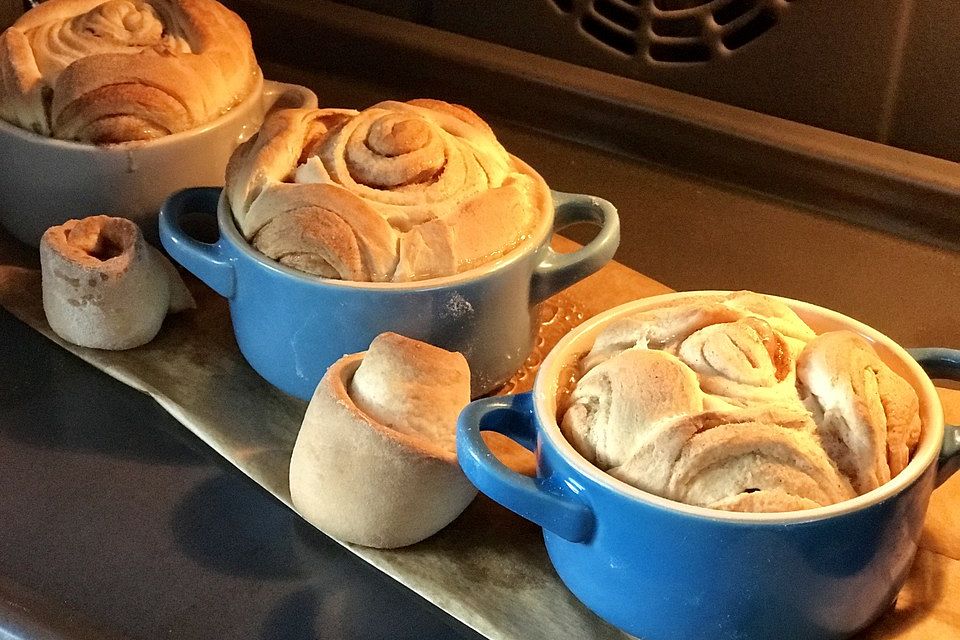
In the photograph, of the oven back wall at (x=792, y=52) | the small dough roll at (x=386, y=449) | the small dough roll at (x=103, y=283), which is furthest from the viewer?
the oven back wall at (x=792, y=52)

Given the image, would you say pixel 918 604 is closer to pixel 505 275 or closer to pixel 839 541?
pixel 839 541

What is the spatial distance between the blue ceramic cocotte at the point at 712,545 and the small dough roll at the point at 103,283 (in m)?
0.33

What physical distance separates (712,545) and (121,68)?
1.89 ft

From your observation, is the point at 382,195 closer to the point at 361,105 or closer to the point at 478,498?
the point at 478,498

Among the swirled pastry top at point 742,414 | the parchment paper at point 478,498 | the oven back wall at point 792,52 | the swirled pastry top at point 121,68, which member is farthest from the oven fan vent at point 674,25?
the swirled pastry top at point 742,414

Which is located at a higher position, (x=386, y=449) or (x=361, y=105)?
(x=386, y=449)

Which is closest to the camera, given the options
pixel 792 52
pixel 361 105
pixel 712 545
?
pixel 712 545

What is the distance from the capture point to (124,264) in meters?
0.86

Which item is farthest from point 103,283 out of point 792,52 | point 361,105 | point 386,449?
point 792,52

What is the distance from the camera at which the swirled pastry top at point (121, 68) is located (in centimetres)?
89

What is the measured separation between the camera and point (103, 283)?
2.84 feet

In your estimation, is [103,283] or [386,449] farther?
[103,283]

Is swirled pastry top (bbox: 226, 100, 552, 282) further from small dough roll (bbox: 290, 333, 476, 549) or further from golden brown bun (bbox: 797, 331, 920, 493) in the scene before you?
golden brown bun (bbox: 797, 331, 920, 493)

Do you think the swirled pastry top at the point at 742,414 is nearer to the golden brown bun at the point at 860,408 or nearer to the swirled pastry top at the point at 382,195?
the golden brown bun at the point at 860,408
